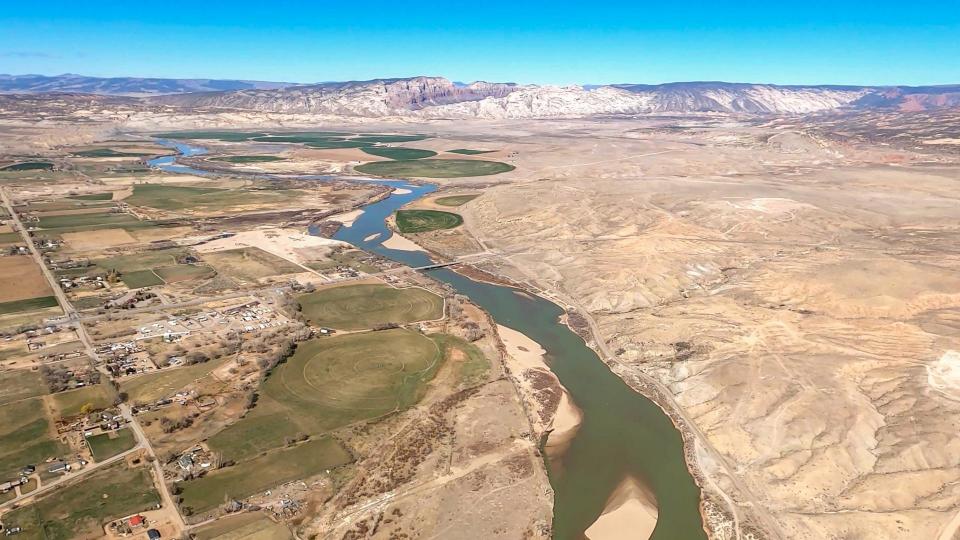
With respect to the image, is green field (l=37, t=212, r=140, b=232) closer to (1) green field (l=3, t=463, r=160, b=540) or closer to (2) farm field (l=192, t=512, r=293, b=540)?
(1) green field (l=3, t=463, r=160, b=540)

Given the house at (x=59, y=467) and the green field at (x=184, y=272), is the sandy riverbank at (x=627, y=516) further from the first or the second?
the green field at (x=184, y=272)

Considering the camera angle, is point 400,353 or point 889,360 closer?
point 889,360

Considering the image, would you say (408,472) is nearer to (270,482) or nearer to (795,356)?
(270,482)

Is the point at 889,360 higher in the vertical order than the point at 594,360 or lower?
higher

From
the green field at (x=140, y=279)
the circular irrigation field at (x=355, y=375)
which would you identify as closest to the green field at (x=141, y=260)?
the green field at (x=140, y=279)

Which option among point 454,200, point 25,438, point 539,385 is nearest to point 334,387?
point 539,385

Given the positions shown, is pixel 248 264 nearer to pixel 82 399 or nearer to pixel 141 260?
pixel 141 260

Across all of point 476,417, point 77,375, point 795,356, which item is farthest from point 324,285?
point 795,356
